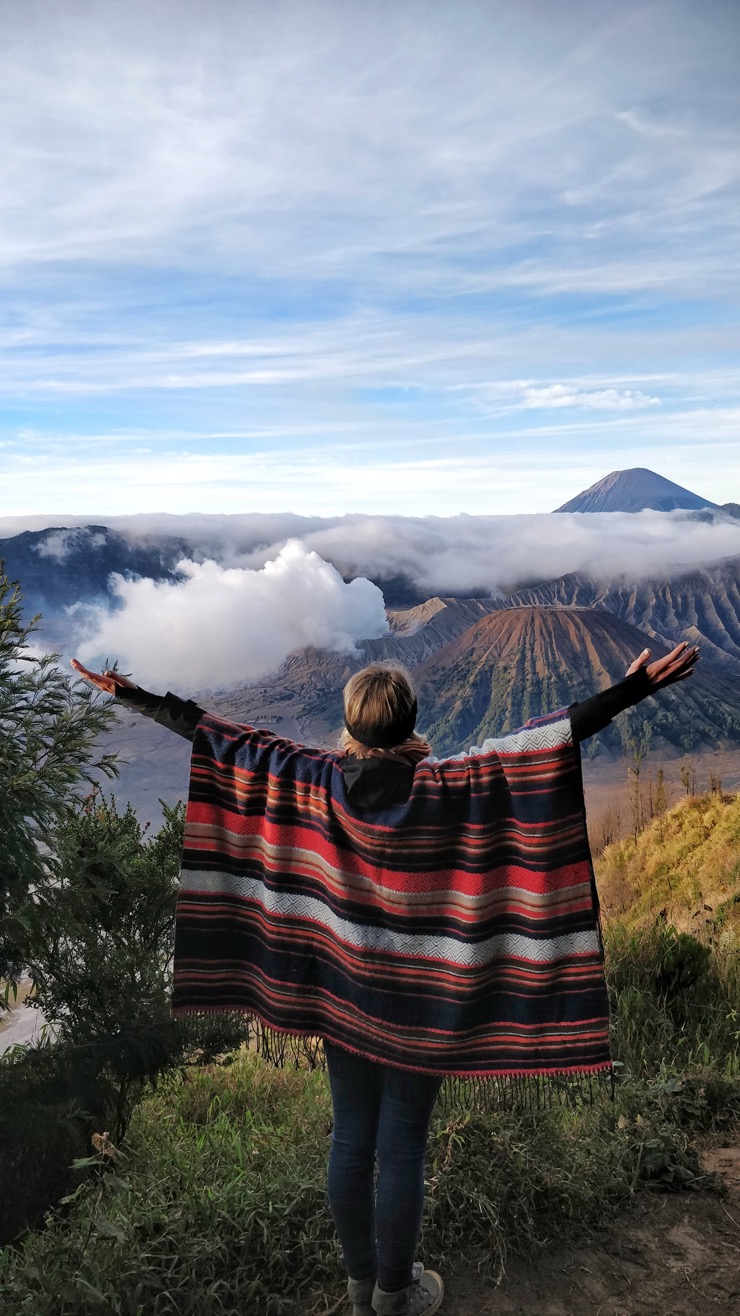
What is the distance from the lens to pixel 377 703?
2115 mm

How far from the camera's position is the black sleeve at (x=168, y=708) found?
2363 millimetres

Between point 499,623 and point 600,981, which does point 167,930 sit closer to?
point 600,981

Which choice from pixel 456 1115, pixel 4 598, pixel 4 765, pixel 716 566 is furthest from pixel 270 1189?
pixel 716 566

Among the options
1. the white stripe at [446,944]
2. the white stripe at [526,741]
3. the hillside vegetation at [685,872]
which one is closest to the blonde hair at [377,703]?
the white stripe at [526,741]

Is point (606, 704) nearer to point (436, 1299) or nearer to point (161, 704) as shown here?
point (161, 704)

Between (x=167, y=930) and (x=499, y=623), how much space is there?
119489 mm

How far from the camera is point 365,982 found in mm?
2225

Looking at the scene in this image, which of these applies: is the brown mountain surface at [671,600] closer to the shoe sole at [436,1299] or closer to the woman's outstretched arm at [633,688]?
the shoe sole at [436,1299]

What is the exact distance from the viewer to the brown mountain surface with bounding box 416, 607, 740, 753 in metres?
92.6

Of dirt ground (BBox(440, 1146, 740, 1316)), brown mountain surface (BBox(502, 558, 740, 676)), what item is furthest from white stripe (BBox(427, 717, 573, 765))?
brown mountain surface (BBox(502, 558, 740, 676))

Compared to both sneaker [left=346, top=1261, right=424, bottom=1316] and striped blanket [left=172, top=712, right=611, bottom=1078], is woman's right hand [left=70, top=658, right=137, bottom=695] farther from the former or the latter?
sneaker [left=346, top=1261, right=424, bottom=1316]

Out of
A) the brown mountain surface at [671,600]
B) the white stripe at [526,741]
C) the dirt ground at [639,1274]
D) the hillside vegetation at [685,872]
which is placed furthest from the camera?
the brown mountain surface at [671,600]

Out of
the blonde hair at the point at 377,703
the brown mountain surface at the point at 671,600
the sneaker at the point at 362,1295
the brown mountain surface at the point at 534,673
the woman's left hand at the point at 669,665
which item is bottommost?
the brown mountain surface at the point at 534,673

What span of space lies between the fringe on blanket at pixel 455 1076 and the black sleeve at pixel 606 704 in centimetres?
80
